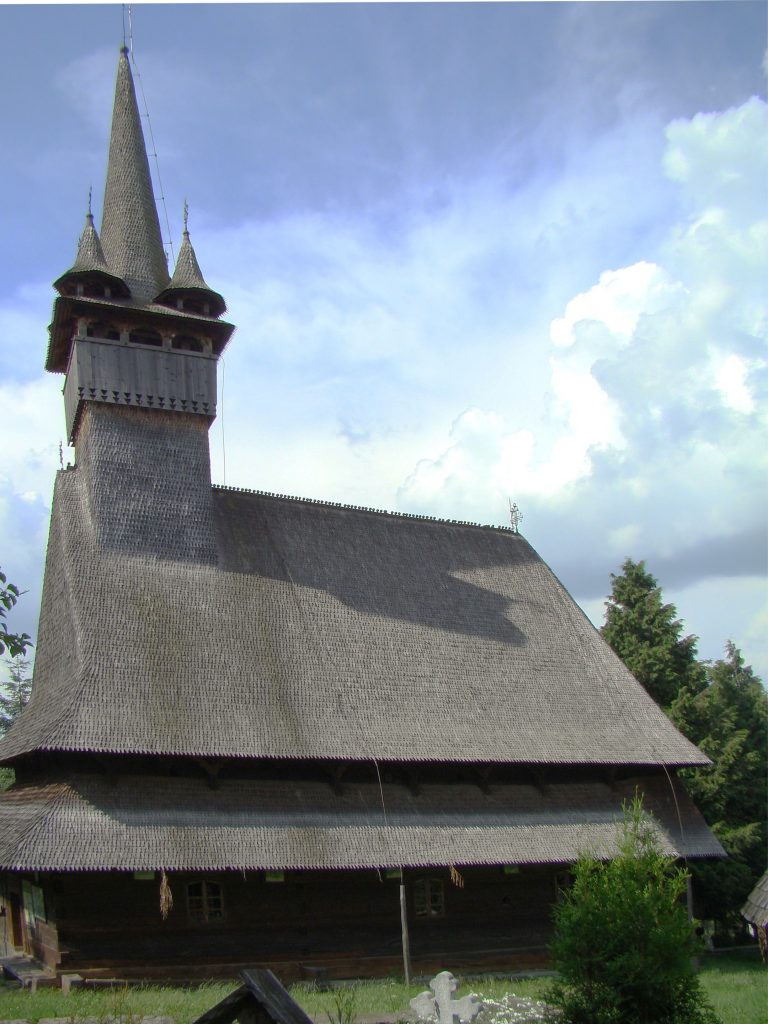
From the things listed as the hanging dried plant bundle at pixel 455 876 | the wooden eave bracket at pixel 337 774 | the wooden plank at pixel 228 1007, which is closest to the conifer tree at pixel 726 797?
the hanging dried plant bundle at pixel 455 876

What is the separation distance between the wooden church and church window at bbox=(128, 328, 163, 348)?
0.18 ft

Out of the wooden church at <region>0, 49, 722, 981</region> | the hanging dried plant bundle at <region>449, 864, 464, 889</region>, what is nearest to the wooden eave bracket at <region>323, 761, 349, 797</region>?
the wooden church at <region>0, 49, 722, 981</region>

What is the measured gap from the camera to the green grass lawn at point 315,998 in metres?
13.1

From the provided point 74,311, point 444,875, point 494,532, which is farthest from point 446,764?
point 74,311

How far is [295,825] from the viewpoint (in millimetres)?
18047

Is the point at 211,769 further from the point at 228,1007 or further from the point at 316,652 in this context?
the point at 228,1007

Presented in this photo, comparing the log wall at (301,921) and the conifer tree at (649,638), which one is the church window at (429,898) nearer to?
the log wall at (301,921)

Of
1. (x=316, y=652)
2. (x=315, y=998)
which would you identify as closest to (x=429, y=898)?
(x=315, y=998)

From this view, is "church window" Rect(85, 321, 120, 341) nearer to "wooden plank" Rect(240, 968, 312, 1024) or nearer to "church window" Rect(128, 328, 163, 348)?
"church window" Rect(128, 328, 163, 348)

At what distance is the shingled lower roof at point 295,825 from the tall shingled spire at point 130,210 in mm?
12259

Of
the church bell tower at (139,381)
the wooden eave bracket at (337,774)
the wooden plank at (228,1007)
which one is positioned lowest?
the wooden plank at (228,1007)

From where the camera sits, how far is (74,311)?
73.6 feet

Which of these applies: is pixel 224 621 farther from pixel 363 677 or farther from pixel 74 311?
pixel 74 311

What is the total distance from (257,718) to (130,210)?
14.3 m
